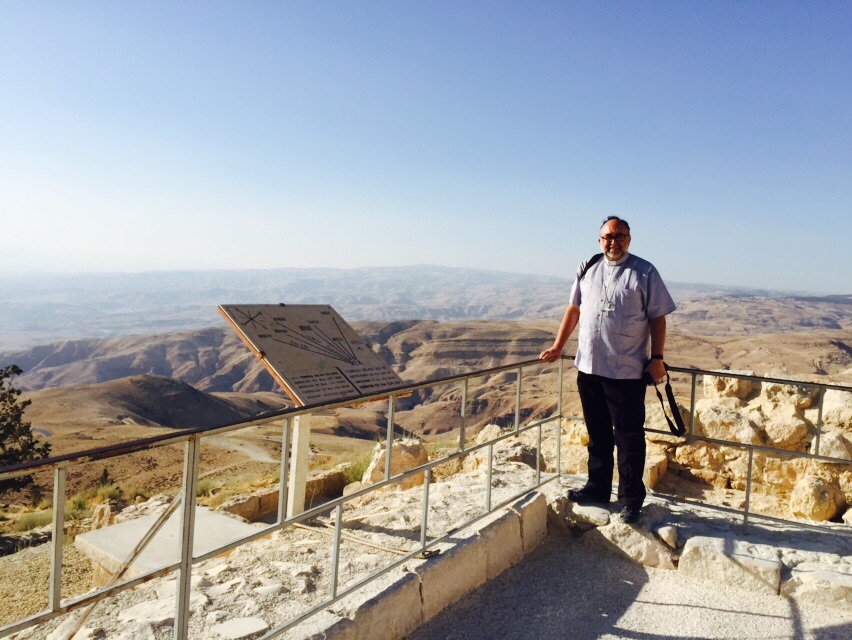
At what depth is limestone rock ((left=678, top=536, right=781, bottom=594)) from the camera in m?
4.01

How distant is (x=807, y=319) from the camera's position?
120m

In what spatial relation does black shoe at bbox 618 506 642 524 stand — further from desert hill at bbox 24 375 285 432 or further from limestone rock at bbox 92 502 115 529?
desert hill at bbox 24 375 285 432

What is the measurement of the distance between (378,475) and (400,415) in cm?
4061

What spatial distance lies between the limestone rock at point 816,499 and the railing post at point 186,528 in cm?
592

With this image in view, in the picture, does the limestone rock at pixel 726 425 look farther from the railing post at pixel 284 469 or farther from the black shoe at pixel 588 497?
the railing post at pixel 284 469

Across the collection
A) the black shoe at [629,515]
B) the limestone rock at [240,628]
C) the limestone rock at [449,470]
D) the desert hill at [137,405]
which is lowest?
the desert hill at [137,405]

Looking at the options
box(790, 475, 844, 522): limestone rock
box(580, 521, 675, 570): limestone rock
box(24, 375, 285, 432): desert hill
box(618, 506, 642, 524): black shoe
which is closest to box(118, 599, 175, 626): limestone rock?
box(580, 521, 675, 570): limestone rock

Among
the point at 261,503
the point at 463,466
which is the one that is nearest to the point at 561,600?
the point at 463,466

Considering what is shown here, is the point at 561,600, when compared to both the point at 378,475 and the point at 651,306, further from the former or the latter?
the point at 378,475

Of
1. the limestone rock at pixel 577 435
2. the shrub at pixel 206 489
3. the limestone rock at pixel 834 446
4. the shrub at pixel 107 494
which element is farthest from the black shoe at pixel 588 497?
the shrub at pixel 107 494

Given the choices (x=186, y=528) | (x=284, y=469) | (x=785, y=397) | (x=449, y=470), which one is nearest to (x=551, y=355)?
(x=284, y=469)

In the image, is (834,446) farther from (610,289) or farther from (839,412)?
(610,289)

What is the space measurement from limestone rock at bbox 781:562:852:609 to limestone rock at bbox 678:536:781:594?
0.32 ft

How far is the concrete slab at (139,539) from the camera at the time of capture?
4.82m
